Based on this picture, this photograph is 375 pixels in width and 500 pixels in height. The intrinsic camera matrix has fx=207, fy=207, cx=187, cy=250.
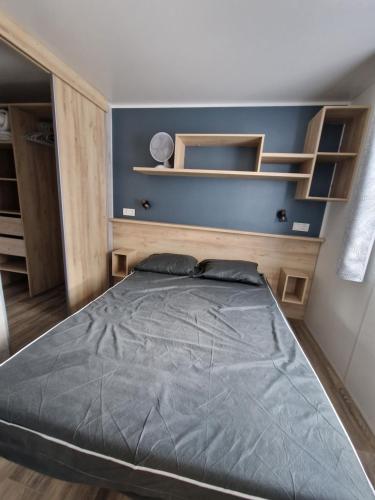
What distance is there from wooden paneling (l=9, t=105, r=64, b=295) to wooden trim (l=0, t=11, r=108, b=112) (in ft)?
1.92

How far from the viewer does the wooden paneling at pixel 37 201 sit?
228 centimetres

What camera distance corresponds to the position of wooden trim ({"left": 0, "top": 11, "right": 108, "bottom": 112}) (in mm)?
1270

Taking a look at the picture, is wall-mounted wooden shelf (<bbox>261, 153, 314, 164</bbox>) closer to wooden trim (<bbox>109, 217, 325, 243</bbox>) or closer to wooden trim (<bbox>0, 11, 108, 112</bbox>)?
wooden trim (<bbox>109, 217, 325, 243</bbox>)

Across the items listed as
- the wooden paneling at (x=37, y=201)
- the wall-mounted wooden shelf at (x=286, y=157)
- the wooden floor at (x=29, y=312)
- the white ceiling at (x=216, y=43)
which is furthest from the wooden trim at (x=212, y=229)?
the white ceiling at (x=216, y=43)

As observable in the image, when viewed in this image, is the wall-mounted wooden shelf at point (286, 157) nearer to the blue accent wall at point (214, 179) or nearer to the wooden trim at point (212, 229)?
the blue accent wall at point (214, 179)

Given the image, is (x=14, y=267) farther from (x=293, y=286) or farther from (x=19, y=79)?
(x=293, y=286)

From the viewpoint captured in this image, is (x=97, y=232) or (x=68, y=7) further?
(x=97, y=232)

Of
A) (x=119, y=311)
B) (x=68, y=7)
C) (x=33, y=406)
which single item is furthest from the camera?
(x=119, y=311)

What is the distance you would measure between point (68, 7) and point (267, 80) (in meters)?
1.46

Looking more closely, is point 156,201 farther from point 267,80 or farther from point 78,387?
point 78,387

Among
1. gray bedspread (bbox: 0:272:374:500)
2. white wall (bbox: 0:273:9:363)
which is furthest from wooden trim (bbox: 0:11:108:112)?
gray bedspread (bbox: 0:272:374:500)

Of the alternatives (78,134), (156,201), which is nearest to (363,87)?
(156,201)

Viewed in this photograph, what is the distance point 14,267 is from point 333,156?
370 centimetres

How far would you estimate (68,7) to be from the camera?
114 centimetres
